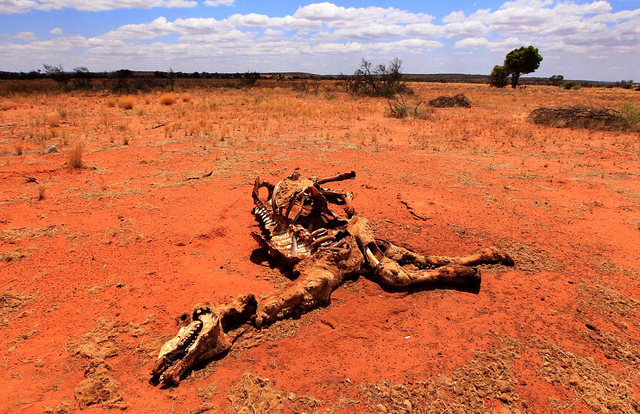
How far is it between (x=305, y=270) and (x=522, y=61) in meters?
59.0

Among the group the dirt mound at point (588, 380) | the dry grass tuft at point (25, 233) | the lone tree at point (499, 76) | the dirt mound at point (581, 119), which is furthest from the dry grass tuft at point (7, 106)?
the lone tree at point (499, 76)

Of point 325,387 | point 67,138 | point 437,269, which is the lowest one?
point 325,387

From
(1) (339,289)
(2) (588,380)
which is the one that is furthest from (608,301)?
(1) (339,289)

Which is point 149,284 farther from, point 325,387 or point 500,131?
point 500,131

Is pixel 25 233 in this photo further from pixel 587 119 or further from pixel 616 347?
pixel 587 119

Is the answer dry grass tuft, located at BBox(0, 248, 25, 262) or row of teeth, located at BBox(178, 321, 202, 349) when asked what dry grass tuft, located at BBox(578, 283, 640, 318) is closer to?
row of teeth, located at BBox(178, 321, 202, 349)

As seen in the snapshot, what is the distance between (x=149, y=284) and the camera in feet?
13.4

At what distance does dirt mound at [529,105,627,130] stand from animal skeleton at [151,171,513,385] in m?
13.7

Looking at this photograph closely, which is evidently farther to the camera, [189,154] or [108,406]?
[189,154]

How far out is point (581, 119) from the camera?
14.9 metres

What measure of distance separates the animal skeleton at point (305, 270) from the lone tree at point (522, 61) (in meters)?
55.3

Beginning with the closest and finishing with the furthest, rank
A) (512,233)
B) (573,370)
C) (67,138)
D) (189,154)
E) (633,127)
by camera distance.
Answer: (573,370) → (512,233) → (189,154) → (67,138) → (633,127)

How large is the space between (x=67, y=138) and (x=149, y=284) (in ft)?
31.3

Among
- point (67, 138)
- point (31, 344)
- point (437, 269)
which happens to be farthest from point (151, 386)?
point (67, 138)
